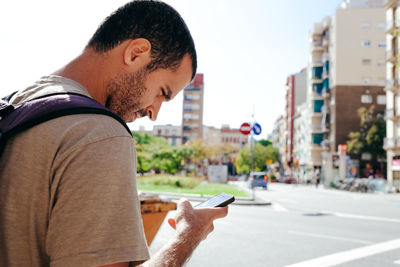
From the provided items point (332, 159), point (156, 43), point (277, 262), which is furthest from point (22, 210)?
point (332, 159)

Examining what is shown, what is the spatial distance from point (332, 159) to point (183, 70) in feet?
195

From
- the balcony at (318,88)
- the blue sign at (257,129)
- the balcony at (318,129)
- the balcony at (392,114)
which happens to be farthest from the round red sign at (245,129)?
the balcony at (318,88)

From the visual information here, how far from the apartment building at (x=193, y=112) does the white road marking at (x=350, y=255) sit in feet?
329

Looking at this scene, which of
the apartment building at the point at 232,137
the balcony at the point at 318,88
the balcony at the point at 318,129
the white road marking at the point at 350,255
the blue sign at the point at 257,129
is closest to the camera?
the white road marking at the point at 350,255

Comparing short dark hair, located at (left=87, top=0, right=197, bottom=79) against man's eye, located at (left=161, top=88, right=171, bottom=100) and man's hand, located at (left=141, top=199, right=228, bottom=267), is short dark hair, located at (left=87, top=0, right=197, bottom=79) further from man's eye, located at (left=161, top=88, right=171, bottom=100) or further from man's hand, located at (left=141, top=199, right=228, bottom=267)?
man's hand, located at (left=141, top=199, right=228, bottom=267)

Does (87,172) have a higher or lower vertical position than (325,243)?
higher

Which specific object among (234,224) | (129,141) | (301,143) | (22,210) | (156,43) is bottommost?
(234,224)

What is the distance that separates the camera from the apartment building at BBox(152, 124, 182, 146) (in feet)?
392

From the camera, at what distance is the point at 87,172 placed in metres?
0.92

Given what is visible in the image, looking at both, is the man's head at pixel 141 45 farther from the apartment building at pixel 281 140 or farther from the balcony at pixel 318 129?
the apartment building at pixel 281 140

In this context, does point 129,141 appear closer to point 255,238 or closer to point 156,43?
point 156,43

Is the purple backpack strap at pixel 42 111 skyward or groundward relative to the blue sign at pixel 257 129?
groundward

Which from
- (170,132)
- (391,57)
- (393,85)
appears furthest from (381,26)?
(170,132)

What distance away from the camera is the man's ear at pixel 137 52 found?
4.03ft
